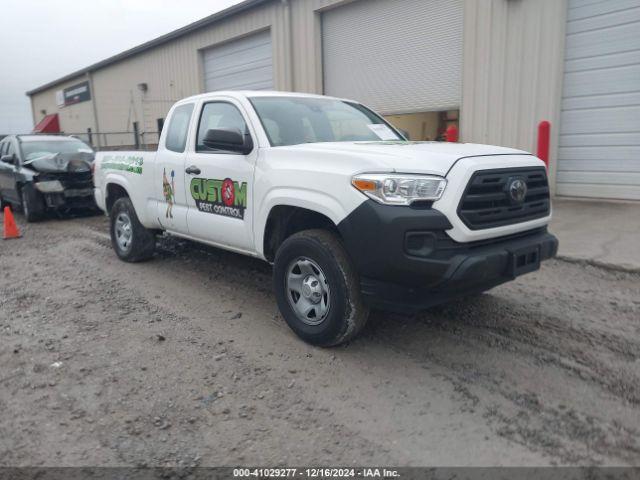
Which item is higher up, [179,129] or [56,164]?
[179,129]

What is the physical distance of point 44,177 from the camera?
10336 millimetres

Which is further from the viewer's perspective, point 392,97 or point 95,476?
point 392,97

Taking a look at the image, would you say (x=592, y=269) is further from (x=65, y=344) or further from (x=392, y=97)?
(x=392, y=97)

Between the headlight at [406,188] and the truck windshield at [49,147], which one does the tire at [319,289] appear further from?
the truck windshield at [49,147]

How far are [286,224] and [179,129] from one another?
7.18 feet

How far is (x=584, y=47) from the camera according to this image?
29.6 ft

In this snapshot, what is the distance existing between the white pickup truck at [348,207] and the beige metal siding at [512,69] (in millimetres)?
5297

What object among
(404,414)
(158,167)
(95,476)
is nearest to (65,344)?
(95,476)

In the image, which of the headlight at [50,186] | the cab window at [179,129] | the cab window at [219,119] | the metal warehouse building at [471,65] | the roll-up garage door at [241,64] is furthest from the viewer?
the roll-up garage door at [241,64]

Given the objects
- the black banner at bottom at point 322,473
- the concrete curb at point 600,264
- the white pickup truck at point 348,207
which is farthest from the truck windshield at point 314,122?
the black banner at bottom at point 322,473

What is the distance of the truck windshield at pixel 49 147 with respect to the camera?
36.2 ft

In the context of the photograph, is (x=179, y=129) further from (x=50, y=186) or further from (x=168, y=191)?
(x=50, y=186)

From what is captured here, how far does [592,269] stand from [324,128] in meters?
3.46

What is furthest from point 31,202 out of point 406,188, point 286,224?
point 406,188
